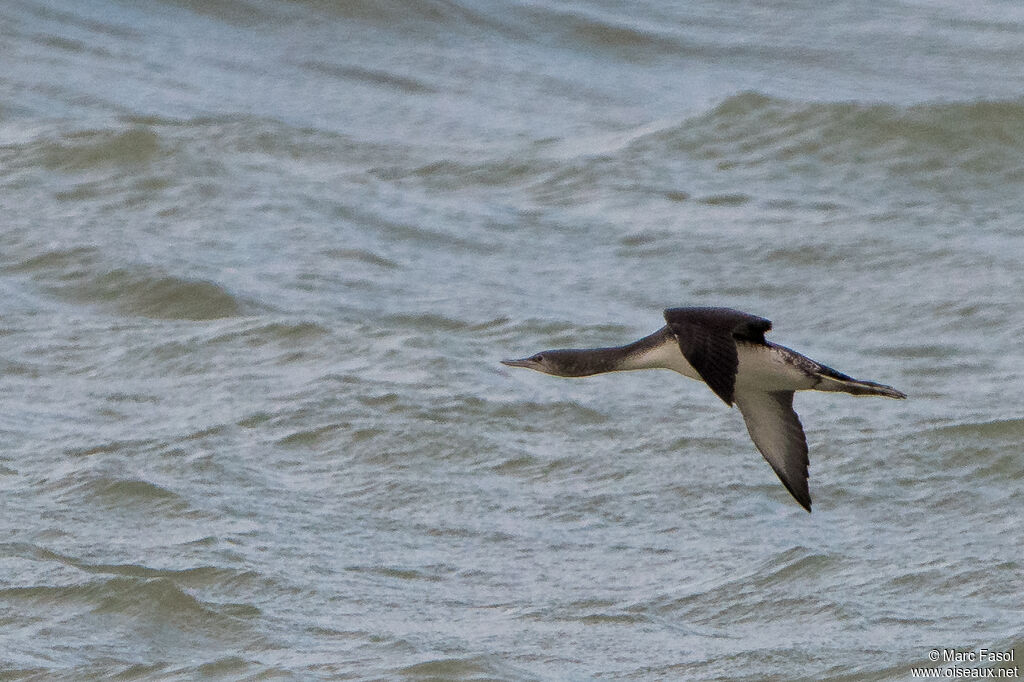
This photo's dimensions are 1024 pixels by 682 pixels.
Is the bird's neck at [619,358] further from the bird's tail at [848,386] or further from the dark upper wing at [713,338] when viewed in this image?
the bird's tail at [848,386]

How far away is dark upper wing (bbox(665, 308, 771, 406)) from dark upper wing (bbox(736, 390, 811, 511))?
2.62 ft

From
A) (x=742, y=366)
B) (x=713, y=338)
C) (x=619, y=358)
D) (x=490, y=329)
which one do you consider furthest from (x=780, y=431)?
(x=490, y=329)

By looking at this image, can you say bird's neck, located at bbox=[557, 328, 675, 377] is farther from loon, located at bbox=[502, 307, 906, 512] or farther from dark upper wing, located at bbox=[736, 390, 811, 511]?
dark upper wing, located at bbox=[736, 390, 811, 511]

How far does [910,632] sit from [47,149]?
7.26 m

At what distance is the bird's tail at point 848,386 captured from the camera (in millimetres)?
5371

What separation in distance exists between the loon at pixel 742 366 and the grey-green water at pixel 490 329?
2.65 feet

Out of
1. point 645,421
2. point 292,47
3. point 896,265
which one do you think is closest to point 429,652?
point 645,421

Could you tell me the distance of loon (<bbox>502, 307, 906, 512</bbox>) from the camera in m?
5.03

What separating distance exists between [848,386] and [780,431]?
2.25 feet

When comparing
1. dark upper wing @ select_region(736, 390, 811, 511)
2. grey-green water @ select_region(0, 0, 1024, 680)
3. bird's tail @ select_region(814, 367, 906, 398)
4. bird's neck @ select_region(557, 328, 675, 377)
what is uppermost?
bird's tail @ select_region(814, 367, 906, 398)

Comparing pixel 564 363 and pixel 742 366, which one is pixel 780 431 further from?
pixel 564 363

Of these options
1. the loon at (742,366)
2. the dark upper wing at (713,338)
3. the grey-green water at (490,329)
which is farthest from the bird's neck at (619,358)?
the grey-green water at (490,329)

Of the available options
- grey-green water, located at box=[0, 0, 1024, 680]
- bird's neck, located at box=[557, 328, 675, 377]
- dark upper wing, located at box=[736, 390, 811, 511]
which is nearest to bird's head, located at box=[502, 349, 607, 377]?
bird's neck, located at box=[557, 328, 675, 377]

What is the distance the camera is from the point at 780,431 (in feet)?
20.1
